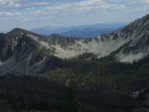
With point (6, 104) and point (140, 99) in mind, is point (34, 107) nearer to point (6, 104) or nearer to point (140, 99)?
point (6, 104)

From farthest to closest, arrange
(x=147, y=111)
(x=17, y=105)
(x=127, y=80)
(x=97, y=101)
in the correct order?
1. (x=127, y=80)
2. (x=97, y=101)
3. (x=147, y=111)
4. (x=17, y=105)

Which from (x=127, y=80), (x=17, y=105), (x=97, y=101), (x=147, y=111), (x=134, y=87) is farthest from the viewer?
(x=127, y=80)

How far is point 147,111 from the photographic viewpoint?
432 ft

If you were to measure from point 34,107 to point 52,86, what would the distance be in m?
80.4

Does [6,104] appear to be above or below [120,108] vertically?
above

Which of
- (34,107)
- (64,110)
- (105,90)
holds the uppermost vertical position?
(64,110)

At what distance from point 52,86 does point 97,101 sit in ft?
162

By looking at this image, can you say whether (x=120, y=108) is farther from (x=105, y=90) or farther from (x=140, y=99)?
(x=105, y=90)

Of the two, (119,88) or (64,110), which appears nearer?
(64,110)

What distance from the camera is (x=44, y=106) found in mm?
110438

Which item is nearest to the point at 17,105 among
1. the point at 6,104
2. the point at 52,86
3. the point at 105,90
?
the point at 6,104

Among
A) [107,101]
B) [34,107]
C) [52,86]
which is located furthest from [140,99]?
[34,107]

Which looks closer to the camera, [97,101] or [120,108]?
[120,108]

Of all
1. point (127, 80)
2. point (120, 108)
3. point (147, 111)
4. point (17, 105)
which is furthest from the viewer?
point (127, 80)
